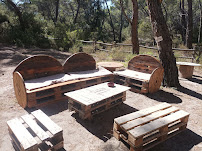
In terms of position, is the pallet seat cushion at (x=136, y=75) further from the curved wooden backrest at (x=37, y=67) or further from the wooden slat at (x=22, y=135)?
the wooden slat at (x=22, y=135)

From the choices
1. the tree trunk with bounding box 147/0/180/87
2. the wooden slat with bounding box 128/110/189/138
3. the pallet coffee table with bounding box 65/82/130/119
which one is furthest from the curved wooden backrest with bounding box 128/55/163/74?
the wooden slat with bounding box 128/110/189/138

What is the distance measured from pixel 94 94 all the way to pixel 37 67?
2.01 meters

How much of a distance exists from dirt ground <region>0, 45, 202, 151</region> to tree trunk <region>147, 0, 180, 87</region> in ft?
1.64

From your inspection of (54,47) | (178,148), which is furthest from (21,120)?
(54,47)

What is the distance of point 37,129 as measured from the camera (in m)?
2.55

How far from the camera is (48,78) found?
4.65 metres

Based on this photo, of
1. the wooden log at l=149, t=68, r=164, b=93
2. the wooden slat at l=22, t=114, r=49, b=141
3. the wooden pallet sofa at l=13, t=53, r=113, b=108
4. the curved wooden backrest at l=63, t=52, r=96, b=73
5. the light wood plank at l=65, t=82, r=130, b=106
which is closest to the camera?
the wooden slat at l=22, t=114, r=49, b=141

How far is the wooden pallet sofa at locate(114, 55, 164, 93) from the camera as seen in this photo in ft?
16.6

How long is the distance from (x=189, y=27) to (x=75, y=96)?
1427cm

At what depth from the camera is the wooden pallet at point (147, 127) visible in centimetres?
257

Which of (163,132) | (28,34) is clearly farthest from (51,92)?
(28,34)

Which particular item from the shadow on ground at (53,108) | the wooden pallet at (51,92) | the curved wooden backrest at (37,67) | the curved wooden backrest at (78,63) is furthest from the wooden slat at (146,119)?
the curved wooden backrest at (78,63)

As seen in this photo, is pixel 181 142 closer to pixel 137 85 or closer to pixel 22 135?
pixel 137 85

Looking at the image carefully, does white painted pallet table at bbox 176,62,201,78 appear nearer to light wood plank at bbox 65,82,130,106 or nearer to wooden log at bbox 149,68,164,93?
wooden log at bbox 149,68,164,93
